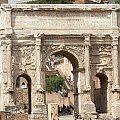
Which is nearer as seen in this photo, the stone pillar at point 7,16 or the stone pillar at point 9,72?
the stone pillar at point 9,72

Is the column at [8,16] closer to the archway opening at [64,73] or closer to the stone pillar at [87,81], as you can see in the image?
the archway opening at [64,73]

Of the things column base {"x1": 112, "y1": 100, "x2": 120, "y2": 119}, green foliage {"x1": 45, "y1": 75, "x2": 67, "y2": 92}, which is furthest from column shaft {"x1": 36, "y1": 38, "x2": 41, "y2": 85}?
green foliage {"x1": 45, "y1": 75, "x2": 67, "y2": 92}

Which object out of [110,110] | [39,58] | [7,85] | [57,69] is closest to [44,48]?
[39,58]

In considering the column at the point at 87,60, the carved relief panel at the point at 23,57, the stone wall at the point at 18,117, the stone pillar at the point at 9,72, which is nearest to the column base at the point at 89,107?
the column at the point at 87,60

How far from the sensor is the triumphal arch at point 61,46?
138 ft

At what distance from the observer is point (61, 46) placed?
139 feet

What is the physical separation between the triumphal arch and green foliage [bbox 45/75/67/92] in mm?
30445

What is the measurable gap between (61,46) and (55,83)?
33605 millimetres

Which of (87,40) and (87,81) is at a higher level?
(87,40)

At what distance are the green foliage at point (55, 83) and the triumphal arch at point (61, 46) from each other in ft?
99.9

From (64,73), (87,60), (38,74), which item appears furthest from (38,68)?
(64,73)

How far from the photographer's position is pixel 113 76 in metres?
43.2

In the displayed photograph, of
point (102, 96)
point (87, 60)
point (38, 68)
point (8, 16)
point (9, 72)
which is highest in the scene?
point (8, 16)

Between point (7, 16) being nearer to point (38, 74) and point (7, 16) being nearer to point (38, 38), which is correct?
point (38, 38)
